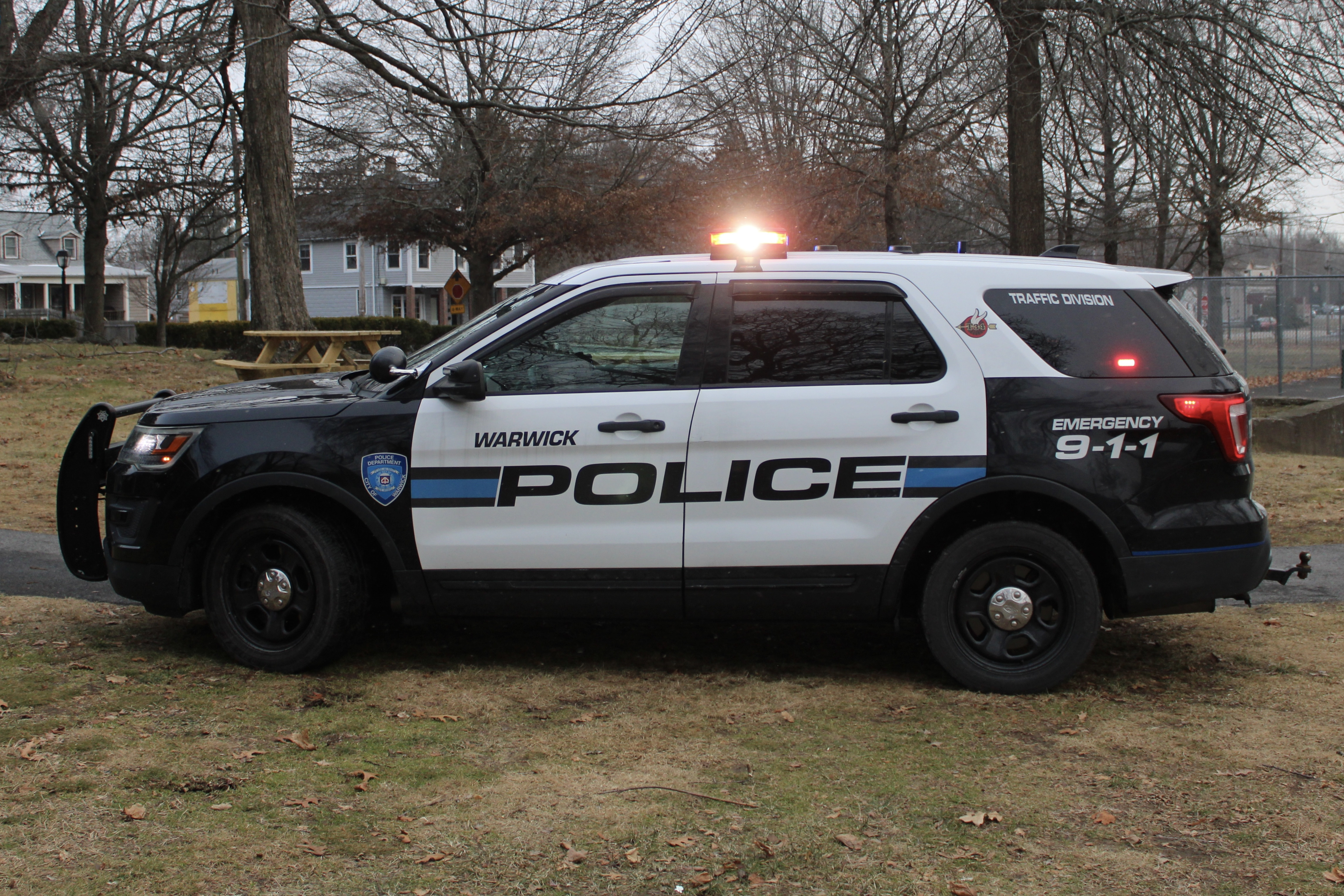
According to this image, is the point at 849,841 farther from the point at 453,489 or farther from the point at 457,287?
the point at 457,287

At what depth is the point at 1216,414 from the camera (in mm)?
4945

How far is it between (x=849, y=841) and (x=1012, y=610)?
173 centimetres

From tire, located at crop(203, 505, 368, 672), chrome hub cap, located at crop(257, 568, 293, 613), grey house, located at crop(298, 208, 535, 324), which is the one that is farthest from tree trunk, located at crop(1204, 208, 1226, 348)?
grey house, located at crop(298, 208, 535, 324)

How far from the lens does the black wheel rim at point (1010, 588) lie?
5.02 m

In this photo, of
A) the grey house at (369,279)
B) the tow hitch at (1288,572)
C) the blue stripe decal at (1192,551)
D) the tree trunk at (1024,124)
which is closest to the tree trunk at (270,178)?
the tree trunk at (1024,124)

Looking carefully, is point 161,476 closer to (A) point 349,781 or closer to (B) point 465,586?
(B) point 465,586

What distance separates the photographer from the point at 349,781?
405 centimetres

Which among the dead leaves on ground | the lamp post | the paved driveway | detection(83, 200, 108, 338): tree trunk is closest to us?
the dead leaves on ground

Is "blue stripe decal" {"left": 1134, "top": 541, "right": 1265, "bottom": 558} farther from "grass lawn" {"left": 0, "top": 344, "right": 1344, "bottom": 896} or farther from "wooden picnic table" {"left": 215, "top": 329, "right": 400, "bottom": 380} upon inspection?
"wooden picnic table" {"left": 215, "top": 329, "right": 400, "bottom": 380}

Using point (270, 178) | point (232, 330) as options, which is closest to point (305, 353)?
point (270, 178)

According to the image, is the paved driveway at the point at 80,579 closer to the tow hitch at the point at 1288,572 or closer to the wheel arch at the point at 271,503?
the tow hitch at the point at 1288,572

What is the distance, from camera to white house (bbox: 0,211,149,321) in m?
69.5

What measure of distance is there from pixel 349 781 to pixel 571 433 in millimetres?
1653

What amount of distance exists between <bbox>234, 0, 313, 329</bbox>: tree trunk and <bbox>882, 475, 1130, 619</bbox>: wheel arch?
13893mm
